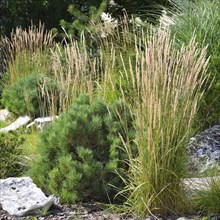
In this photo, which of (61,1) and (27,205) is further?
(61,1)

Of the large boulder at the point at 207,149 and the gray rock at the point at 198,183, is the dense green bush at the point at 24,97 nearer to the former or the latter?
the large boulder at the point at 207,149

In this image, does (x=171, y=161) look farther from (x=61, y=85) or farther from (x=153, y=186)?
(x=61, y=85)

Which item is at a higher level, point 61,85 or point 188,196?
point 61,85

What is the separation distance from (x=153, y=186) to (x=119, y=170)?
18.5 inches

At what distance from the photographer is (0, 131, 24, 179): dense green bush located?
541 cm

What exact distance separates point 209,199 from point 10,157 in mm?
1912

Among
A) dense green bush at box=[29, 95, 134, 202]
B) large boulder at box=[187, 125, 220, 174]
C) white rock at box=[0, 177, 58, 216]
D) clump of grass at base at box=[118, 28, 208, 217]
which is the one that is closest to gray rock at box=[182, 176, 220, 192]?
clump of grass at base at box=[118, 28, 208, 217]

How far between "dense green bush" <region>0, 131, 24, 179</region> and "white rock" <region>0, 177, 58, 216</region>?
1.95ft

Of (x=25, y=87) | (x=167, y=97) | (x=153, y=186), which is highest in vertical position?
(x=167, y=97)

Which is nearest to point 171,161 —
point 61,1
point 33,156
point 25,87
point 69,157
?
point 69,157

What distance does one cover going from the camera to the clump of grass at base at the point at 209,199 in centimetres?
443

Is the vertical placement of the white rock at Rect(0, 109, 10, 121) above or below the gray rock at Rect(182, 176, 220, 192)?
below

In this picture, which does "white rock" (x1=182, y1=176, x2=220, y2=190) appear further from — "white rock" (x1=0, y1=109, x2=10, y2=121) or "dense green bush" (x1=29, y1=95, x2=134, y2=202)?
"white rock" (x1=0, y1=109, x2=10, y2=121)

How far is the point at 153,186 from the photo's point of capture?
4.30 meters
